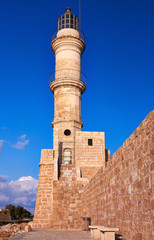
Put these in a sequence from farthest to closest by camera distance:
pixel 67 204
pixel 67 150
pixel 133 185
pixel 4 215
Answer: pixel 4 215 → pixel 67 150 → pixel 67 204 → pixel 133 185

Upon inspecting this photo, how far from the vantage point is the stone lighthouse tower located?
603 inches

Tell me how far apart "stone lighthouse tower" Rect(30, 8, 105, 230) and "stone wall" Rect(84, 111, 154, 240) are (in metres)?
7.39

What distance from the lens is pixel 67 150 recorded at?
21.6 metres

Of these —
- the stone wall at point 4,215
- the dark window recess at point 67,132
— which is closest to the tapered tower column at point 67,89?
the dark window recess at point 67,132

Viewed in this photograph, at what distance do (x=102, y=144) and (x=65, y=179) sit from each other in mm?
4588

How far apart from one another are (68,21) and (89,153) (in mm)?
13121

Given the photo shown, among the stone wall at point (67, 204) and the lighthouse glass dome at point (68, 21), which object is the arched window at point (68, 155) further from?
the lighthouse glass dome at point (68, 21)

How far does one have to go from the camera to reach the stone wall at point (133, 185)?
4707 mm

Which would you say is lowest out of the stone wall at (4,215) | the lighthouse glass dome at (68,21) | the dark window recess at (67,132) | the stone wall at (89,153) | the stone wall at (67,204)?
the stone wall at (4,215)

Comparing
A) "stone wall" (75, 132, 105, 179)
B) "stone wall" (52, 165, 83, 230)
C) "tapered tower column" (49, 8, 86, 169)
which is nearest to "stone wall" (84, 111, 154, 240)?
"stone wall" (52, 165, 83, 230)

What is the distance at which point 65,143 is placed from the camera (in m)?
21.6

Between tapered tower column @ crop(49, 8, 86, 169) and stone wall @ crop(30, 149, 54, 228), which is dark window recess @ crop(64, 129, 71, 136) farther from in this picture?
stone wall @ crop(30, 149, 54, 228)

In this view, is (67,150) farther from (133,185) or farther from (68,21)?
(133,185)

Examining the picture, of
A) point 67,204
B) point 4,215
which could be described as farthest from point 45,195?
point 4,215
